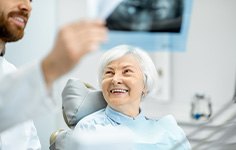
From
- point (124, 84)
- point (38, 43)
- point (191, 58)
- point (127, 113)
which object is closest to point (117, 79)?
point (124, 84)

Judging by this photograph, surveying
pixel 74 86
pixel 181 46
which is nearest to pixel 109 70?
pixel 74 86

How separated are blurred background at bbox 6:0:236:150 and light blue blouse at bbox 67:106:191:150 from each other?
1.71 ft

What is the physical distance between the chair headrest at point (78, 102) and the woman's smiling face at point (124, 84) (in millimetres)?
119

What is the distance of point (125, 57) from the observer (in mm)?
1568

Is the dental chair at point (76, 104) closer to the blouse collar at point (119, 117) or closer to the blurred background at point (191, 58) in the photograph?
the blouse collar at point (119, 117)

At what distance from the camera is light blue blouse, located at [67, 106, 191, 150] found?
4.83 feet

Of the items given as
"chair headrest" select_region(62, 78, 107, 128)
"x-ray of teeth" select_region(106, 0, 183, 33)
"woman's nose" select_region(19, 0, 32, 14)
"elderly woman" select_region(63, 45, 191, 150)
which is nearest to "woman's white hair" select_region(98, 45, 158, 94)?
"elderly woman" select_region(63, 45, 191, 150)

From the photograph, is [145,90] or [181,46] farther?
[181,46]

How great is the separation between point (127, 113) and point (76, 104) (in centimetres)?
22

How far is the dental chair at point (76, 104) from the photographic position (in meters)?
1.64

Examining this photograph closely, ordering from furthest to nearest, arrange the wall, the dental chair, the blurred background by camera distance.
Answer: the blurred background
the wall
the dental chair

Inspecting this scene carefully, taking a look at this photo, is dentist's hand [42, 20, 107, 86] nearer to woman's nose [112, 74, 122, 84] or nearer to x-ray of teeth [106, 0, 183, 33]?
woman's nose [112, 74, 122, 84]

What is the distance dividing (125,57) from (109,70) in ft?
0.27

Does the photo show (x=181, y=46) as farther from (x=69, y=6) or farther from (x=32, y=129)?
(x=32, y=129)
